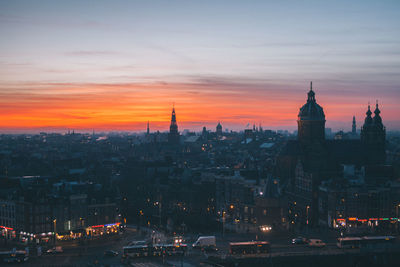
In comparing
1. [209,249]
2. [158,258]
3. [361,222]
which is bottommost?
[158,258]

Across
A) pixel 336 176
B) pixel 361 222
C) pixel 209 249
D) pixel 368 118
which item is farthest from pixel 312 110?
pixel 209 249

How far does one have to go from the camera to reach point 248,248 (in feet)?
263

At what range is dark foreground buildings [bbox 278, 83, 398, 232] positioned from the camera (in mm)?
98438

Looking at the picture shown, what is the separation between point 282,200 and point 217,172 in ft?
89.7

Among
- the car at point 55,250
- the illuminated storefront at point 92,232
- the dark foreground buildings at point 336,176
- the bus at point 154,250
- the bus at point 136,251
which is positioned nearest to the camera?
the bus at point 136,251

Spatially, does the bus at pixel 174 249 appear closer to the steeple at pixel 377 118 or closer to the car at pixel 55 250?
the car at pixel 55 250

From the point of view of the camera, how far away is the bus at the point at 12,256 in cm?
7588

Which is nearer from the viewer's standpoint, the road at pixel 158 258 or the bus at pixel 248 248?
the road at pixel 158 258

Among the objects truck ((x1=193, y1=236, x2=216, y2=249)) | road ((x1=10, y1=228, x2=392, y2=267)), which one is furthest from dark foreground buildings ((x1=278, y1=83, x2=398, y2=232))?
truck ((x1=193, y1=236, x2=216, y2=249))

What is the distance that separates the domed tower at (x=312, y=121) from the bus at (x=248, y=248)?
42683mm

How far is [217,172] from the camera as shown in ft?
412

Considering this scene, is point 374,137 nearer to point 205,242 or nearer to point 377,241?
point 377,241

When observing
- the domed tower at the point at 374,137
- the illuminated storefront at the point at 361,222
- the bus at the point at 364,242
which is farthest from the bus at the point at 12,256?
the domed tower at the point at 374,137

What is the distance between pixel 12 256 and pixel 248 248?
29.1 meters
